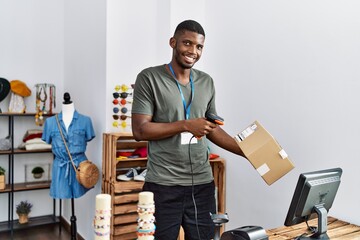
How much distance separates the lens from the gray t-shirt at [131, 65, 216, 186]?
1.69 m

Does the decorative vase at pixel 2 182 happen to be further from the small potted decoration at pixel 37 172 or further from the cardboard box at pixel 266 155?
the cardboard box at pixel 266 155

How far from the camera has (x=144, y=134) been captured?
165 cm

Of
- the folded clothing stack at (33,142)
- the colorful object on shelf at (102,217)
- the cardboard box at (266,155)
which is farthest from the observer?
the folded clothing stack at (33,142)

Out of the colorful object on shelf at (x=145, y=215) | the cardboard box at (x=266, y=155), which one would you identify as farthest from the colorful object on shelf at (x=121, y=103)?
the colorful object on shelf at (x=145, y=215)

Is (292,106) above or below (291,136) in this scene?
above

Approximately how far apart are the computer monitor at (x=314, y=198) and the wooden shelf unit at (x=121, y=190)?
137 cm

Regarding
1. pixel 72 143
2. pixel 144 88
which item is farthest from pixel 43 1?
pixel 144 88

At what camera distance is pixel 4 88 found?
11.9 feet

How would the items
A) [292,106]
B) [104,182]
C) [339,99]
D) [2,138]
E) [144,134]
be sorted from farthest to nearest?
[2,138]
[104,182]
[292,106]
[339,99]
[144,134]

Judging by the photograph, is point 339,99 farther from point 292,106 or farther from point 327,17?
point 327,17

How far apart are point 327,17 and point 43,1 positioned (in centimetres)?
322

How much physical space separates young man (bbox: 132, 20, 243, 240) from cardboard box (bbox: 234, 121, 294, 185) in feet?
0.43

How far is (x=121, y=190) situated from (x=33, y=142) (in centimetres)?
146

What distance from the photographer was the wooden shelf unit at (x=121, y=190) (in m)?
2.81
